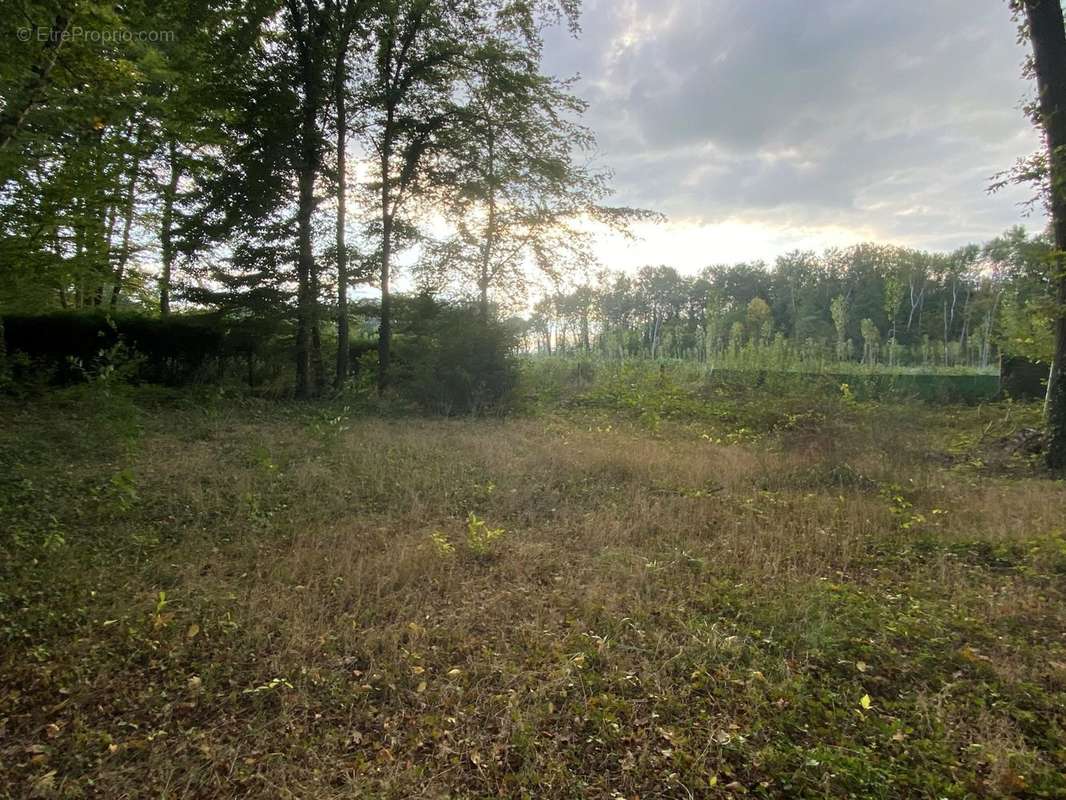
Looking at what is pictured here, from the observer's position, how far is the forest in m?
2.54

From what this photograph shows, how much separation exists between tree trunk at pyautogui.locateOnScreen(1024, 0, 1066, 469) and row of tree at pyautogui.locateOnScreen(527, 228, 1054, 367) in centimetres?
2565

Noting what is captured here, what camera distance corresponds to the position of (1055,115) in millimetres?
7109

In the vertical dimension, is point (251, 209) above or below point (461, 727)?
above

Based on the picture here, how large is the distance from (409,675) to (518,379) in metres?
11.6

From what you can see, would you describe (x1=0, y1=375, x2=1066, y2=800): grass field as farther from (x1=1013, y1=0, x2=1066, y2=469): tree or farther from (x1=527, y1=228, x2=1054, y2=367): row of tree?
(x1=527, y1=228, x2=1054, y2=367): row of tree

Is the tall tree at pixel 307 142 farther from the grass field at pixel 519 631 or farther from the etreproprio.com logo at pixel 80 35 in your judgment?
the etreproprio.com logo at pixel 80 35

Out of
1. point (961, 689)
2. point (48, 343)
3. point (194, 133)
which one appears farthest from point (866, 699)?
point (48, 343)

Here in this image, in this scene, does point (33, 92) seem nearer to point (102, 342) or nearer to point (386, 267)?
point (386, 267)

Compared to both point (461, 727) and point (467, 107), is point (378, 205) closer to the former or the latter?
point (467, 107)

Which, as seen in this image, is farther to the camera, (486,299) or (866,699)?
(486,299)

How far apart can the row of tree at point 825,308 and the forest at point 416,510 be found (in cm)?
2130

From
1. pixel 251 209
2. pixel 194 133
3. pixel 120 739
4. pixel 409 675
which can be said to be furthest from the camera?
pixel 251 209

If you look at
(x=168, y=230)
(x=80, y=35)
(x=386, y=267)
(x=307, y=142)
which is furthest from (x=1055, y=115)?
(x=168, y=230)

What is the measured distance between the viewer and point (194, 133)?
789cm
